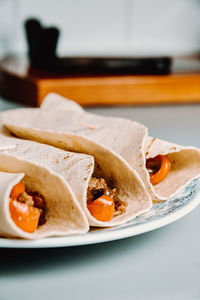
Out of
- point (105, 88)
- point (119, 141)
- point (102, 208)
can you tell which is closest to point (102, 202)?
point (102, 208)

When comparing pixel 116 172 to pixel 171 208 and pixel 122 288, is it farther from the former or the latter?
pixel 122 288

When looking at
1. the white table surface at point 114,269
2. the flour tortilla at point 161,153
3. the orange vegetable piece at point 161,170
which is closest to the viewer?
the white table surface at point 114,269

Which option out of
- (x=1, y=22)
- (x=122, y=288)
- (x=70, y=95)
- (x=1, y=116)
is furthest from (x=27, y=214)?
(x=1, y=22)

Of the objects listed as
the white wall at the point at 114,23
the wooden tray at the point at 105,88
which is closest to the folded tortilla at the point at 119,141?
the wooden tray at the point at 105,88

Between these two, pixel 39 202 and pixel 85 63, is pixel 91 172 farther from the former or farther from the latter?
pixel 85 63

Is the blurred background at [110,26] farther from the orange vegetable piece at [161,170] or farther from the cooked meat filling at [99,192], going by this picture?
the cooked meat filling at [99,192]

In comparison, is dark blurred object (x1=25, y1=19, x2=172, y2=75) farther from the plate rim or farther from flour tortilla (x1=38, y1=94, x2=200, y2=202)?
the plate rim
